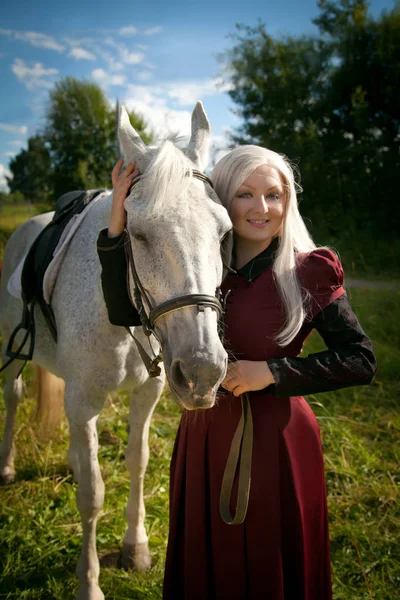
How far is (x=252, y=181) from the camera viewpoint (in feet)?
5.24

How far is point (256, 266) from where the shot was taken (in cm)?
159

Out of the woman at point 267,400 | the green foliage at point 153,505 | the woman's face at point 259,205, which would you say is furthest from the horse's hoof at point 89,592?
the woman's face at point 259,205

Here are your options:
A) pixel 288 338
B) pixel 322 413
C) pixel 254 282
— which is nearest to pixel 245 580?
pixel 288 338

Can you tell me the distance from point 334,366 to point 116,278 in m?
0.88

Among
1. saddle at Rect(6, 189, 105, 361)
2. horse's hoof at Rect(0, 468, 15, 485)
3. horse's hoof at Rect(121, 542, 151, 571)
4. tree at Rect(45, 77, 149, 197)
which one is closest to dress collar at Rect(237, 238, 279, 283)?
saddle at Rect(6, 189, 105, 361)

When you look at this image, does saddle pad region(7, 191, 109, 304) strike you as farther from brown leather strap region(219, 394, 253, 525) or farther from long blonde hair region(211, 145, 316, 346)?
brown leather strap region(219, 394, 253, 525)

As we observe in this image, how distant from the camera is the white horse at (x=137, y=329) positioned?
4.09 feet

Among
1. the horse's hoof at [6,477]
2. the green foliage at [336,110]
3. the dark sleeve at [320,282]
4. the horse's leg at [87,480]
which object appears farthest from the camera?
the green foliage at [336,110]

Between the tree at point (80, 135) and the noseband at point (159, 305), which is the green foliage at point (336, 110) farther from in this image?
the noseband at point (159, 305)

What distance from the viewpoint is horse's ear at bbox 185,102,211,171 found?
68.5 inches

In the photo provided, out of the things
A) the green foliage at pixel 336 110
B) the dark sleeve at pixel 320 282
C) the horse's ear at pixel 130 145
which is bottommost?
the dark sleeve at pixel 320 282

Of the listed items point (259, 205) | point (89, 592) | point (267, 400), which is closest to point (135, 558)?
point (89, 592)

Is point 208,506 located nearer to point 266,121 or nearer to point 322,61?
point 266,121

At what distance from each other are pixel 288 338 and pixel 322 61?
1394 cm
